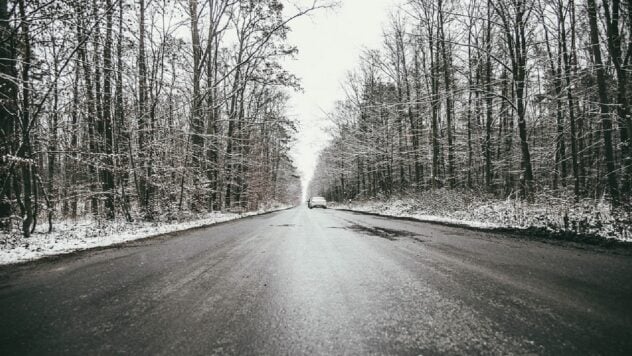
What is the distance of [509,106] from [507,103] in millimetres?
217

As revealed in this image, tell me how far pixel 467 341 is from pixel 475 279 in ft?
5.52

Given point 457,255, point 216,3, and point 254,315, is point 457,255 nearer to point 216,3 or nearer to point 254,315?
point 254,315

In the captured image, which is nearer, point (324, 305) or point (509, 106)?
point (324, 305)

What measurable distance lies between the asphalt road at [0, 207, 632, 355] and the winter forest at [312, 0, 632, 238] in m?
4.92

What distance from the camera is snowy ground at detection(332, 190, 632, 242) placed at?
20.4ft

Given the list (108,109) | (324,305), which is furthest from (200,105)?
(324,305)

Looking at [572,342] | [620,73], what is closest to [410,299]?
[572,342]

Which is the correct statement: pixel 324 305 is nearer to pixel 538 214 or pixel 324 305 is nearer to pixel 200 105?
pixel 538 214

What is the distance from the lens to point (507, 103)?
14.1 meters

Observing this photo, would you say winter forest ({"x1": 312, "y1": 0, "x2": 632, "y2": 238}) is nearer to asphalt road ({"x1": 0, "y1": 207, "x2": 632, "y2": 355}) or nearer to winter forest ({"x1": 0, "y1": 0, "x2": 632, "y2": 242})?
winter forest ({"x1": 0, "y1": 0, "x2": 632, "y2": 242})

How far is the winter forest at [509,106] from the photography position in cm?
923

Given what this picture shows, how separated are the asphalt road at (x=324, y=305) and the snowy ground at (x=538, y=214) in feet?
7.23

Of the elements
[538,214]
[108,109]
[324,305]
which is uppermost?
[108,109]

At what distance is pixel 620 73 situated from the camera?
7777 millimetres
